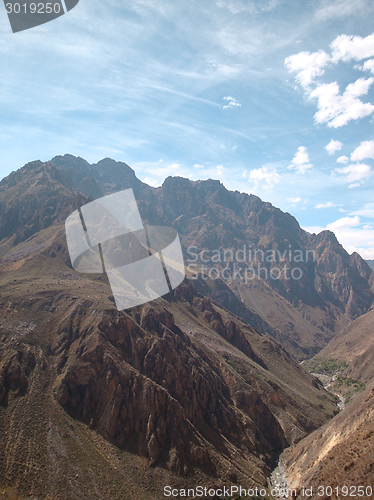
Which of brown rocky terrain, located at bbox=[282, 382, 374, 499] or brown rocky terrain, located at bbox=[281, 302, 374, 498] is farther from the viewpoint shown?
brown rocky terrain, located at bbox=[281, 302, 374, 498]

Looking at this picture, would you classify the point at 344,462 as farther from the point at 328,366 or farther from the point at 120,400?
the point at 328,366

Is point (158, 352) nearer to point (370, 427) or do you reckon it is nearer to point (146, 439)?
point (146, 439)

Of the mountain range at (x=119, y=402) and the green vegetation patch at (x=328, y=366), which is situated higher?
the mountain range at (x=119, y=402)

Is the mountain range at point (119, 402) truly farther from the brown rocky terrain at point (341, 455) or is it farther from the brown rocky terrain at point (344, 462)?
the brown rocky terrain at point (344, 462)

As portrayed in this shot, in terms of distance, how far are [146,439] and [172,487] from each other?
919 cm

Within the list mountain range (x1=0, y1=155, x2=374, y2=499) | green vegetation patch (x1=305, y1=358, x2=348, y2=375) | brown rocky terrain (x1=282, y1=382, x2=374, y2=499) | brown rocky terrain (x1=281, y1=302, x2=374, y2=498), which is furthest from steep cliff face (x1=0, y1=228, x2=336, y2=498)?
green vegetation patch (x1=305, y1=358, x2=348, y2=375)

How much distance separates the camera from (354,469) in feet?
121

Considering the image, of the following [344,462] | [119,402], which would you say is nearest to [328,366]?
[119,402]
